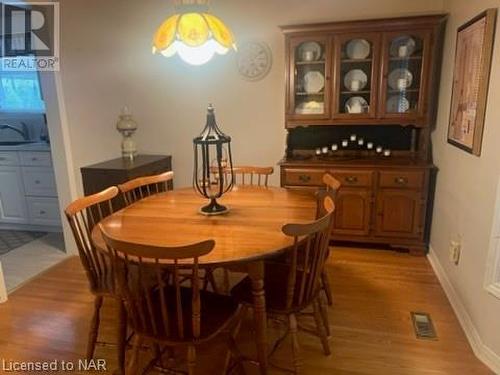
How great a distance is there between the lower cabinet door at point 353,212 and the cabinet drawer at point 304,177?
221mm

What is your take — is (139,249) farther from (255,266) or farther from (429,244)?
(429,244)

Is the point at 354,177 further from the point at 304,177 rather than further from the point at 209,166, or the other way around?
the point at 209,166

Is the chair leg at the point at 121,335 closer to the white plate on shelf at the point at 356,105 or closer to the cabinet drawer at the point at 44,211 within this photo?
the white plate on shelf at the point at 356,105

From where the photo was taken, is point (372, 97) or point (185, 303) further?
point (372, 97)

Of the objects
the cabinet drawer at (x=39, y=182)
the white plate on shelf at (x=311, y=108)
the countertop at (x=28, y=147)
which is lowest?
the cabinet drawer at (x=39, y=182)

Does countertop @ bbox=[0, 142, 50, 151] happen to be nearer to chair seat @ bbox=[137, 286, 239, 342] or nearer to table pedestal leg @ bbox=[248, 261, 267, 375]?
chair seat @ bbox=[137, 286, 239, 342]

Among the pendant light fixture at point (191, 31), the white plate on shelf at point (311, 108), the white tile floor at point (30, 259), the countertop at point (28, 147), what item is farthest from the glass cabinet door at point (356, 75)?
the countertop at point (28, 147)

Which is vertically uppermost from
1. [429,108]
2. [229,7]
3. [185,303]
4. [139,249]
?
[229,7]

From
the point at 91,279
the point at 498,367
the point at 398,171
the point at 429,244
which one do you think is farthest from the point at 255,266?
the point at 429,244

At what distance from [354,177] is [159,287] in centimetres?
216

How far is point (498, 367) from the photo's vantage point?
5.91 ft

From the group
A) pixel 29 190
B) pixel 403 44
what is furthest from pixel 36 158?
pixel 403 44

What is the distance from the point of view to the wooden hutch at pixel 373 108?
2.99 m

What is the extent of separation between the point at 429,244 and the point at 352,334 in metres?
1.43
